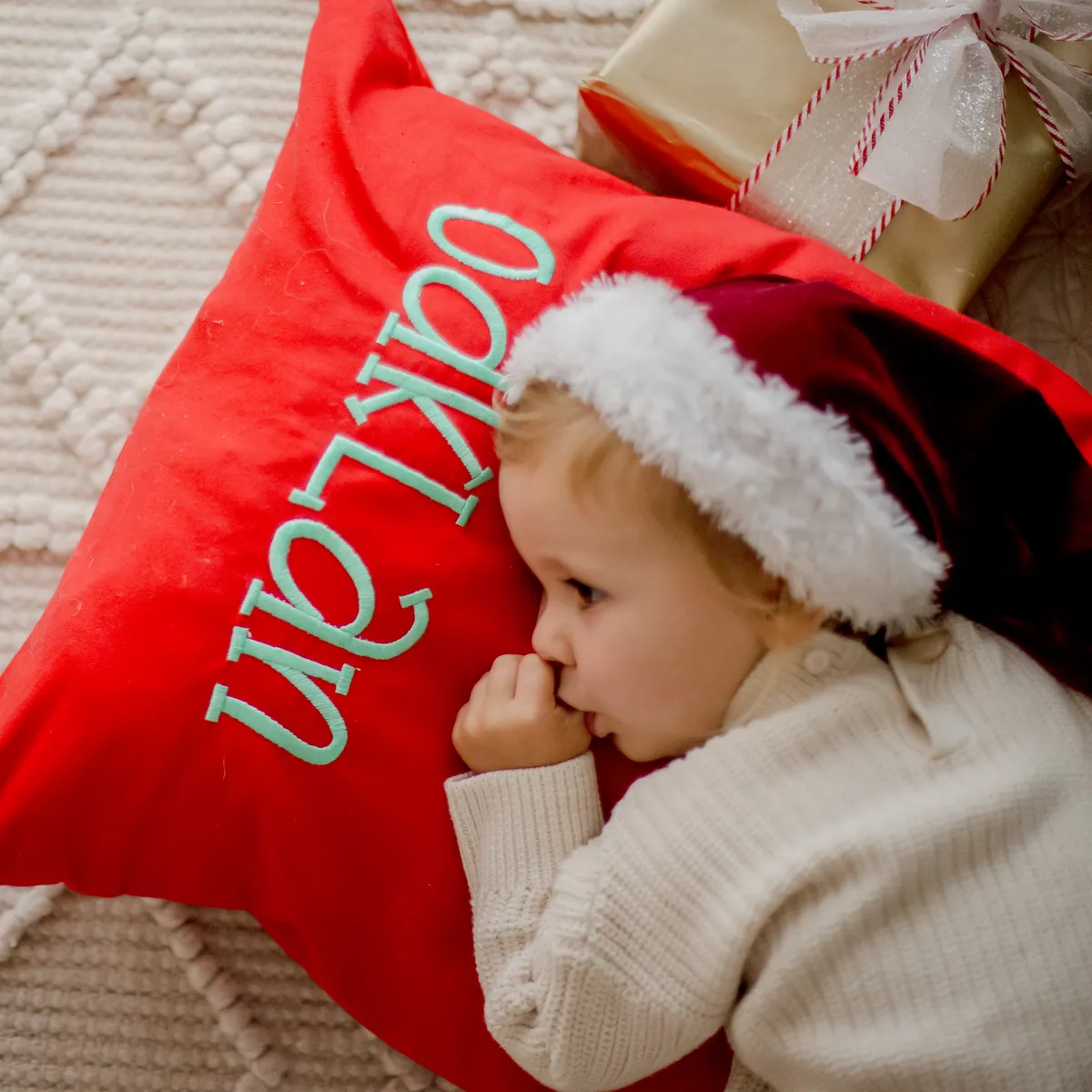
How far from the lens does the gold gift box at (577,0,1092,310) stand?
872mm

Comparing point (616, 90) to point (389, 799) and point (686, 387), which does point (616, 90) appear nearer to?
point (686, 387)

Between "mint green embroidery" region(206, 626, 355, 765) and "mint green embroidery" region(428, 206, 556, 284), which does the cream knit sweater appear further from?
"mint green embroidery" region(428, 206, 556, 284)

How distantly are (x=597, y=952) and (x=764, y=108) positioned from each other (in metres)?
0.69

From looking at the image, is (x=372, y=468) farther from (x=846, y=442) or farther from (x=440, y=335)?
(x=846, y=442)

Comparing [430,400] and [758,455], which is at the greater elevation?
[758,455]

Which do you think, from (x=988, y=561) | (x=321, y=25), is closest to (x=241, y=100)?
(x=321, y=25)

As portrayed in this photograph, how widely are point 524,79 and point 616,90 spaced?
0.75 ft

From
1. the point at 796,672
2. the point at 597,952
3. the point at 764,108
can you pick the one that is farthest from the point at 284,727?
the point at 764,108

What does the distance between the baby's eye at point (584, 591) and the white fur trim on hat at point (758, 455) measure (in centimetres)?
12

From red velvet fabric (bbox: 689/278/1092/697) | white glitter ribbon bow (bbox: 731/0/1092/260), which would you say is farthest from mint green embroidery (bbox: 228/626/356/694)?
white glitter ribbon bow (bbox: 731/0/1092/260)

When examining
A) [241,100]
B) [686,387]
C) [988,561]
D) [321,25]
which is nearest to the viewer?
[686,387]

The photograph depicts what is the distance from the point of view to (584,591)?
0.72 m

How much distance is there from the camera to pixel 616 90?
2.89 feet

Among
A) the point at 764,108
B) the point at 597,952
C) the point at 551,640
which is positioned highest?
the point at 764,108
